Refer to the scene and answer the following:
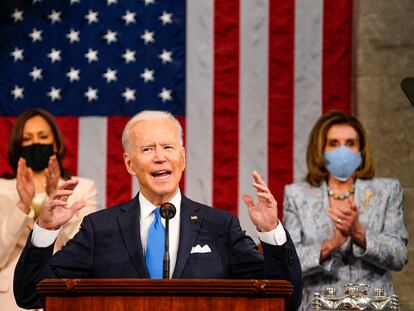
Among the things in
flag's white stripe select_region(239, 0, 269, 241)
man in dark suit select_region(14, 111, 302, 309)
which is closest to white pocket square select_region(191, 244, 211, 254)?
man in dark suit select_region(14, 111, 302, 309)

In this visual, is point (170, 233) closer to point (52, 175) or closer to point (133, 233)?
point (133, 233)

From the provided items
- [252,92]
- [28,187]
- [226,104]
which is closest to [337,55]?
[252,92]

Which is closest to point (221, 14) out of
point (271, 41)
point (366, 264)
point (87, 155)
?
point (271, 41)

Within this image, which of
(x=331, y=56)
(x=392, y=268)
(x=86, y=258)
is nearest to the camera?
(x=86, y=258)

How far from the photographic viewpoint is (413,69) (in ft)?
26.1

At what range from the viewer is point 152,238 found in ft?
15.1

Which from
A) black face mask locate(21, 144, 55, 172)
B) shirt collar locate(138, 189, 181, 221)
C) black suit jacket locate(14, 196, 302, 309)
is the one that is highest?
black face mask locate(21, 144, 55, 172)

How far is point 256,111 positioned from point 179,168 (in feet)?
10.9

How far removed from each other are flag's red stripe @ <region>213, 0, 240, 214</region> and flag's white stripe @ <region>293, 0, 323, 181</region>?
417 mm

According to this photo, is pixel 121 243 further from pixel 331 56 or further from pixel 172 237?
pixel 331 56

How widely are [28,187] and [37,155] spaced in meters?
0.52

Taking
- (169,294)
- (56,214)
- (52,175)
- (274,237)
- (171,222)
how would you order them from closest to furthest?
(169,294) → (274,237) → (56,214) → (171,222) → (52,175)

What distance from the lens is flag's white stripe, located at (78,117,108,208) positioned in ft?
26.3

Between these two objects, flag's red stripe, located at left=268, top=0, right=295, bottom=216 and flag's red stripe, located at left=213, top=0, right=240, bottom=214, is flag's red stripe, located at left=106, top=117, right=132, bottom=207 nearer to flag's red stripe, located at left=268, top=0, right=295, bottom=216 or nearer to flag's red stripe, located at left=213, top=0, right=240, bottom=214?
flag's red stripe, located at left=213, top=0, right=240, bottom=214
